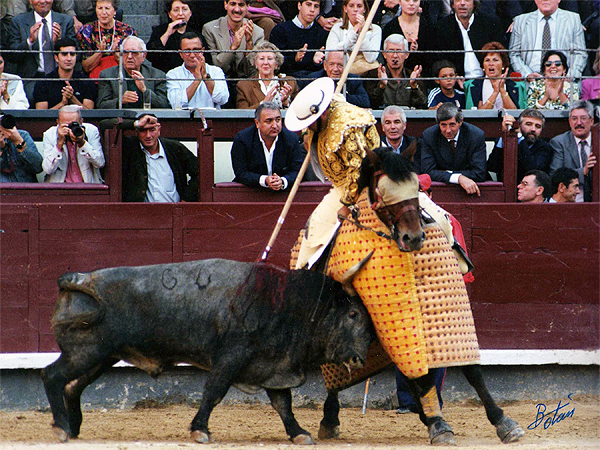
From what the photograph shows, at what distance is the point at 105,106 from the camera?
8477mm

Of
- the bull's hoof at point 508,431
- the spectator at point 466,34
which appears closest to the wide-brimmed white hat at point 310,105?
the bull's hoof at point 508,431

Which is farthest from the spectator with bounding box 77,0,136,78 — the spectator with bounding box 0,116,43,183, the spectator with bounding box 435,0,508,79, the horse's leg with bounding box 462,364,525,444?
the horse's leg with bounding box 462,364,525,444

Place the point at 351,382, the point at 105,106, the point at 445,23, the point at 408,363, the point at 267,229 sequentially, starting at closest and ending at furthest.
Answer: the point at 408,363 < the point at 351,382 < the point at 267,229 < the point at 105,106 < the point at 445,23

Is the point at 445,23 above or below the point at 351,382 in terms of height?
above

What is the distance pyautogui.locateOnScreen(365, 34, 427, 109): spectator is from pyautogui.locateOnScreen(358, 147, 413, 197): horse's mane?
3.17 m

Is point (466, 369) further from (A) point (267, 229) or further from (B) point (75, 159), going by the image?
(B) point (75, 159)

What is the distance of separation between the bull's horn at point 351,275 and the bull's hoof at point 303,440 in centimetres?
83

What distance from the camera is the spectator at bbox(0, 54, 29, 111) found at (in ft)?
27.4

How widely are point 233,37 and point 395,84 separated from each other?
1.51 m

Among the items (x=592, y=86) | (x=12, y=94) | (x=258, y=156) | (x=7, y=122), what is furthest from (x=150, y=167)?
(x=592, y=86)

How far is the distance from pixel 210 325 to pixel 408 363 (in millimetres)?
1123

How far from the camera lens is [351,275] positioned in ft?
18.3

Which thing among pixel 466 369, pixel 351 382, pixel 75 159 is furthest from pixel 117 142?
pixel 466 369

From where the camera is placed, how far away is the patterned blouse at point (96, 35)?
8.83 m
